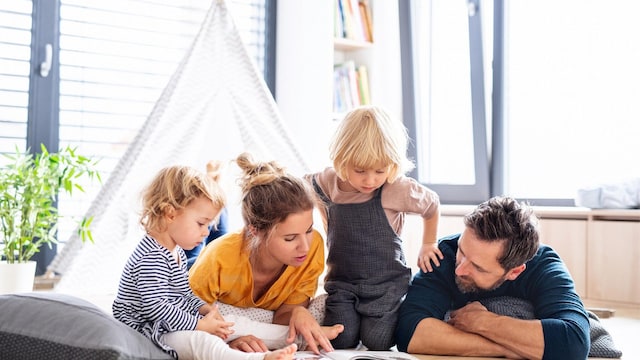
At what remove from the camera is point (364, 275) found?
213cm

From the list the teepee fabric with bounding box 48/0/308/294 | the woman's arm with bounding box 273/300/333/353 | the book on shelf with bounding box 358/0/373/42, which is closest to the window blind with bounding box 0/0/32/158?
the teepee fabric with bounding box 48/0/308/294

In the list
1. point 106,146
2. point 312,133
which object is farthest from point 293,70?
point 106,146

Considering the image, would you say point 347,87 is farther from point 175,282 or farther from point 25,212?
point 175,282

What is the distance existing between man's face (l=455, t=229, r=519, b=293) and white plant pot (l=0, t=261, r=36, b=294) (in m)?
1.80

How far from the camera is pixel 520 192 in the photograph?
3818 mm

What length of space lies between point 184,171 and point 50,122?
1886mm

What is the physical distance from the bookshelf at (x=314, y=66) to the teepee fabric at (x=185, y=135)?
1.79 feet

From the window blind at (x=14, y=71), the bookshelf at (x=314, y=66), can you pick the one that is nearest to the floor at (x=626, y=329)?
the bookshelf at (x=314, y=66)

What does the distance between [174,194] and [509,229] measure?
84 centimetres

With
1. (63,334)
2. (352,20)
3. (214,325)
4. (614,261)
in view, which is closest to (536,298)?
(214,325)

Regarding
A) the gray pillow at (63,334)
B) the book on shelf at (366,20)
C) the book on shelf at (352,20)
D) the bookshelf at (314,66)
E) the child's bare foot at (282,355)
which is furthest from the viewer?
the book on shelf at (366,20)

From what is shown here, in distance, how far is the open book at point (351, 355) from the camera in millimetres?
1832

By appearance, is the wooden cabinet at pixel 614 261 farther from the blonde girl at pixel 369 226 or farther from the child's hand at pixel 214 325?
the child's hand at pixel 214 325

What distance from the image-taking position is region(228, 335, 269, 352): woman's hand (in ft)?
6.03
